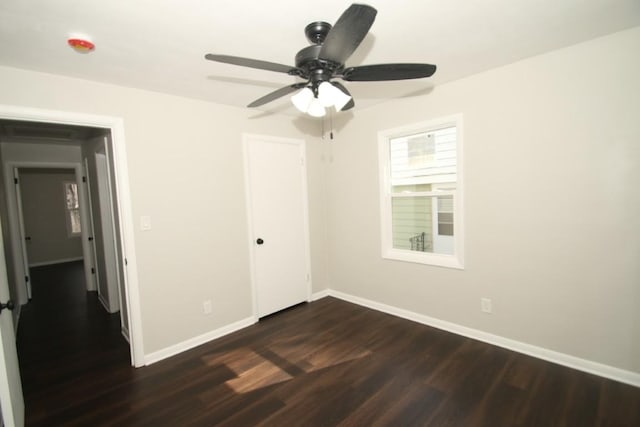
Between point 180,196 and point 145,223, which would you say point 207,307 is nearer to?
point 145,223

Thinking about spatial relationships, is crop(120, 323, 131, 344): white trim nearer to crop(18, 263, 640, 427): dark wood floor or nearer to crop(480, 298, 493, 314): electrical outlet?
crop(18, 263, 640, 427): dark wood floor

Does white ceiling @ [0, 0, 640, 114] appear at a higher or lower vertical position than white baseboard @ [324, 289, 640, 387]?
higher

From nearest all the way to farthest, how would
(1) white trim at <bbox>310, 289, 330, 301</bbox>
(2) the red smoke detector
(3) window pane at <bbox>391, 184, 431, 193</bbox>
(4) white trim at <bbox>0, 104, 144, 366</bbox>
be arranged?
(2) the red smoke detector
(4) white trim at <bbox>0, 104, 144, 366</bbox>
(3) window pane at <bbox>391, 184, 431, 193</bbox>
(1) white trim at <bbox>310, 289, 330, 301</bbox>

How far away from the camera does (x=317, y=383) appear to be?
2.21 meters

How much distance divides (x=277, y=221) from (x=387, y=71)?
91.9 inches

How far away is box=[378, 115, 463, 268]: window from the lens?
9.25 feet

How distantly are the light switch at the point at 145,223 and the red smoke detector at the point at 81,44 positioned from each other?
4.25ft

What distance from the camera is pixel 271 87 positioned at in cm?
259

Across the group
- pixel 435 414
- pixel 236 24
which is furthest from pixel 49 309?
pixel 435 414

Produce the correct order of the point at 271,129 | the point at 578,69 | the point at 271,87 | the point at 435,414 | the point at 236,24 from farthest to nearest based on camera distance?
the point at 271,129
the point at 271,87
the point at 578,69
the point at 435,414
the point at 236,24

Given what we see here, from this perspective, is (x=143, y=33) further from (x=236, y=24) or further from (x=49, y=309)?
(x=49, y=309)

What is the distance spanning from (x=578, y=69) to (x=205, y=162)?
3.19 meters

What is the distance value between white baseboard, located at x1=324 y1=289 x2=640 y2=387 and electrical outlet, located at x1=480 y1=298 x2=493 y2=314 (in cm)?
22

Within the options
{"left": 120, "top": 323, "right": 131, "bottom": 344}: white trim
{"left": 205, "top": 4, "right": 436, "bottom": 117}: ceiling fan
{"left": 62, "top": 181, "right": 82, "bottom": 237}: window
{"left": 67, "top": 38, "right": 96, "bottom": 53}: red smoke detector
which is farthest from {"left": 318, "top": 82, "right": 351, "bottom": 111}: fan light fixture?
{"left": 62, "top": 181, "right": 82, "bottom": 237}: window
